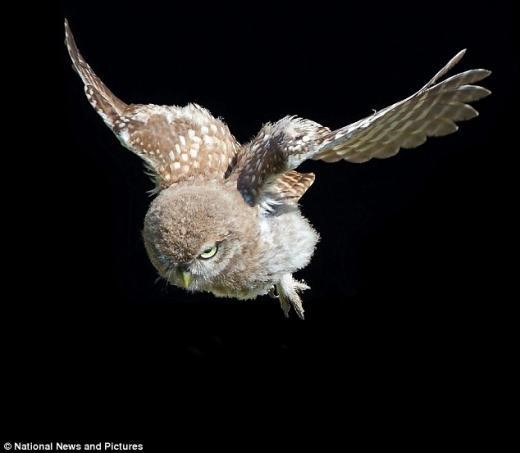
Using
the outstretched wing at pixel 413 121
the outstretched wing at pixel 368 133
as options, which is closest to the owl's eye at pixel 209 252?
the outstretched wing at pixel 368 133

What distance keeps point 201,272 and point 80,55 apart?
1523 mm

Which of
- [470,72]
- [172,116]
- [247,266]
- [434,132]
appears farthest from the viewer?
[172,116]

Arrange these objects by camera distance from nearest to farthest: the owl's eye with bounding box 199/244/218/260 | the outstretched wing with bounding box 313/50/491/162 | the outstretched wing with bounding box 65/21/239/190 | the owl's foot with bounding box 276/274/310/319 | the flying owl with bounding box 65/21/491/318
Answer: the outstretched wing with bounding box 313/50/491/162, the flying owl with bounding box 65/21/491/318, the owl's eye with bounding box 199/244/218/260, the outstretched wing with bounding box 65/21/239/190, the owl's foot with bounding box 276/274/310/319

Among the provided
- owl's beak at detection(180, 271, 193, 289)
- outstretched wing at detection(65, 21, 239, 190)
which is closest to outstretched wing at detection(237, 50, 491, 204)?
outstretched wing at detection(65, 21, 239, 190)

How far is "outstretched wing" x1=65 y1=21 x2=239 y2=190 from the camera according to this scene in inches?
162

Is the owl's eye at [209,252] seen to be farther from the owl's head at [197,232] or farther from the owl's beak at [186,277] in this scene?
the owl's beak at [186,277]

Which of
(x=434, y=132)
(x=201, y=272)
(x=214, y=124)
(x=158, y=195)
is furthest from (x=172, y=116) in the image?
(x=434, y=132)

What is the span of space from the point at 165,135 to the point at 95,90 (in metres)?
0.47

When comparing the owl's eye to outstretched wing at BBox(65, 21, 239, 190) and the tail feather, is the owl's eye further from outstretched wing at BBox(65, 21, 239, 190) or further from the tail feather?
the tail feather

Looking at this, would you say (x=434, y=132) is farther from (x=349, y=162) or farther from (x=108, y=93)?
(x=108, y=93)

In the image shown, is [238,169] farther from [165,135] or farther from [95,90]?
[95,90]

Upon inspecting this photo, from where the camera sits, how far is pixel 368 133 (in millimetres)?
3777

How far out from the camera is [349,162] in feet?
13.5

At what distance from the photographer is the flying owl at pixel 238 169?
3584 mm
